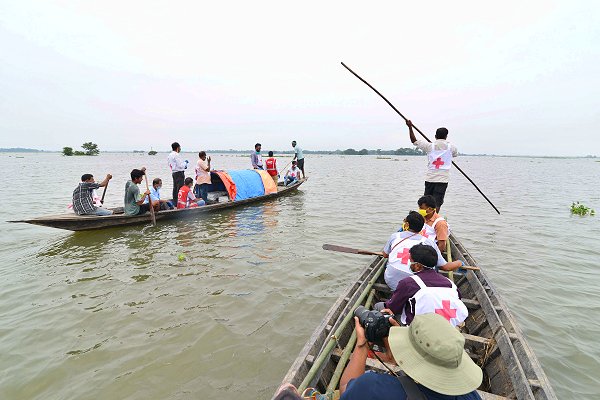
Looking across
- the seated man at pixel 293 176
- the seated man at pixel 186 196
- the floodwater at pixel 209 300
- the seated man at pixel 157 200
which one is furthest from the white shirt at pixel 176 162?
the seated man at pixel 293 176

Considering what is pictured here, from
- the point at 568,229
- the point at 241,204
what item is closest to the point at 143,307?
the point at 241,204

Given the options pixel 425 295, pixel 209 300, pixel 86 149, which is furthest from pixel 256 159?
pixel 86 149

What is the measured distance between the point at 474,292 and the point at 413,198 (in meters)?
14.2

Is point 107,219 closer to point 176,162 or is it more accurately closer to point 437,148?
point 176,162

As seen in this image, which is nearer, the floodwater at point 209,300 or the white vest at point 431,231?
the floodwater at point 209,300

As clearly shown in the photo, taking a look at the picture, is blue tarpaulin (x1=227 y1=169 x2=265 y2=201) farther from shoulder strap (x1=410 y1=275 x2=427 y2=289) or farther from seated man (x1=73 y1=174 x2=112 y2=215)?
shoulder strap (x1=410 y1=275 x2=427 y2=289)

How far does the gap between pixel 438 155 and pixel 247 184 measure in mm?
9077

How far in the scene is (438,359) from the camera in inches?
63.9

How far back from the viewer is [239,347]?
14.0ft

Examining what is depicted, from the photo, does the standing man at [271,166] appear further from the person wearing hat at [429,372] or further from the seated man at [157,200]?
the person wearing hat at [429,372]

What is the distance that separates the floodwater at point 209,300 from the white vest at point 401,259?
1674 millimetres

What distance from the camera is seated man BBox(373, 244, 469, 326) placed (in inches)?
111

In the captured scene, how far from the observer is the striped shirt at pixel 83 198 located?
8.90 meters

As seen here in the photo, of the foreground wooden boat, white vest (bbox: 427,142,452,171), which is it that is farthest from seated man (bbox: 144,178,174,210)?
white vest (bbox: 427,142,452,171)
